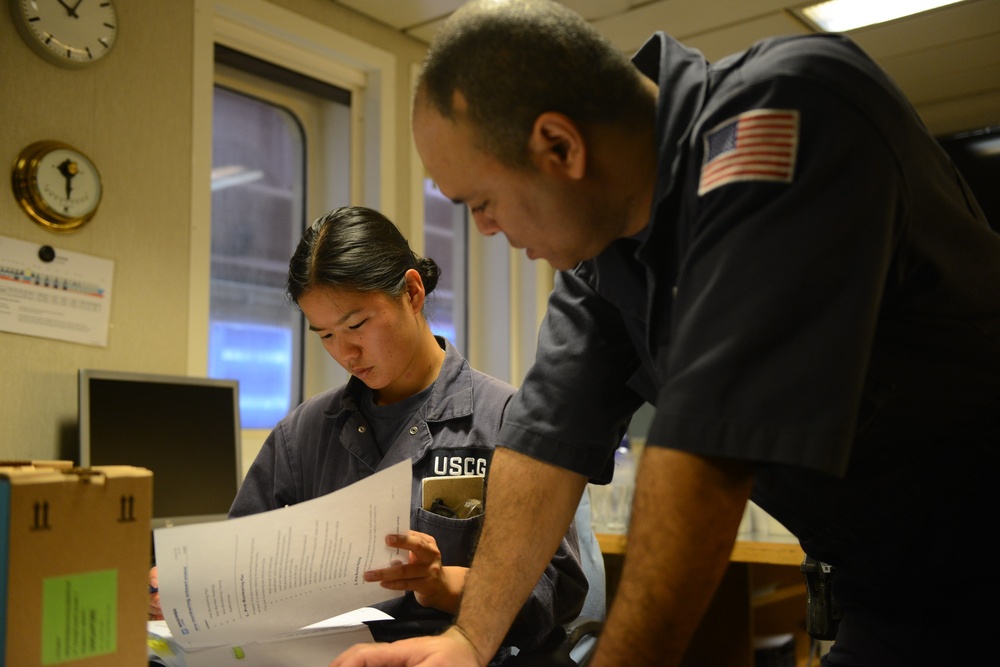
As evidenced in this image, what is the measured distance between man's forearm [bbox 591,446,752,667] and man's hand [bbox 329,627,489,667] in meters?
0.37

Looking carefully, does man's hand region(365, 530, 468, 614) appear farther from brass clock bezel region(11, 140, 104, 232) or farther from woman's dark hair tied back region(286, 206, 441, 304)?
brass clock bezel region(11, 140, 104, 232)

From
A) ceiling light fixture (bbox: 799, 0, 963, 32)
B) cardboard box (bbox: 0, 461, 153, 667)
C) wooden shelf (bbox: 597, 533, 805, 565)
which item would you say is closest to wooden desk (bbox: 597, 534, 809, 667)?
wooden shelf (bbox: 597, 533, 805, 565)

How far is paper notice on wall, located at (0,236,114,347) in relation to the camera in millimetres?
2139

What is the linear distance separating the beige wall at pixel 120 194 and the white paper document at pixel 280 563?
136 centimetres

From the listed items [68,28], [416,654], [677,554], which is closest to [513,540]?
[416,654]

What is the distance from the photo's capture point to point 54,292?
2215 mm

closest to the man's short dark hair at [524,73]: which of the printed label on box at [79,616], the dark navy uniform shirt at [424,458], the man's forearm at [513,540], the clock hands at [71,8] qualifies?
the man's forearm at [513,540]

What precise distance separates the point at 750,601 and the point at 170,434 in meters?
1.89

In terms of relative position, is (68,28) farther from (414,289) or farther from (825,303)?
(825,303)

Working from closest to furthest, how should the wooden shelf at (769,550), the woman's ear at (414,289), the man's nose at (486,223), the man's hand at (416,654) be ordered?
the man's nose at (486,223), the man's hand at (416,654), the woman's ear at (414,289), the wooden shelf at (769,550)

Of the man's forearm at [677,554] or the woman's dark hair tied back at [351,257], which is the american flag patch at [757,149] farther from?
the woman's dark hair tied back at [351,257]

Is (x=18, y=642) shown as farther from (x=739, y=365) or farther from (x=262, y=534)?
(x=739, y=365)

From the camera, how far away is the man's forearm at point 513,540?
1.06 meters

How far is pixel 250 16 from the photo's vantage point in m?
2.77
